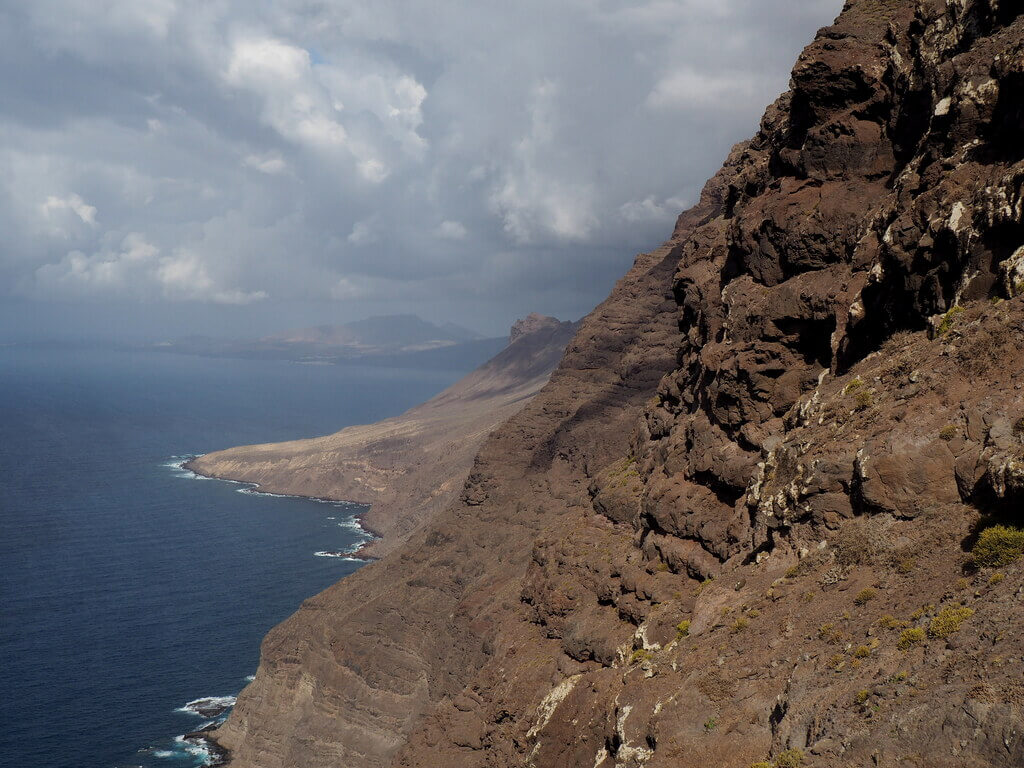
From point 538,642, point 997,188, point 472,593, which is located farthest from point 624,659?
point 472,593

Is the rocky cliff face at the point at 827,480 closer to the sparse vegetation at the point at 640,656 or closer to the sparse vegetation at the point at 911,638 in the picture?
the sparse vegetation at the point at 911,638

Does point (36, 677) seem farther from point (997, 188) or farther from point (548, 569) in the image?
point (997, 188)

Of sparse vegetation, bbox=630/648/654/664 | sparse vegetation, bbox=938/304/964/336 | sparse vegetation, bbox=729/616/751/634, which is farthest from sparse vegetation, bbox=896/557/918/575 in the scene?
sparse vegetation, bbox=630/648/654/664

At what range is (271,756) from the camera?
3054 inches

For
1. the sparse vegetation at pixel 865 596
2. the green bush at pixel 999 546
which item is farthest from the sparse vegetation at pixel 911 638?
the sparse vegetation at pixel 865 596

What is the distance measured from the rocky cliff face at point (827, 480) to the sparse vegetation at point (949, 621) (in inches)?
2.8

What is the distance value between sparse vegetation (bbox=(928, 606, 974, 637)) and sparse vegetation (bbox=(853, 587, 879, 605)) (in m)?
2.51

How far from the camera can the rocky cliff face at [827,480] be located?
56.7 ft

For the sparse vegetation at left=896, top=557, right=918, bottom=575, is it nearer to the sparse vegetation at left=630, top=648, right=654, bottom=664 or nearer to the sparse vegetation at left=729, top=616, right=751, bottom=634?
the sparse vegetation at left=729, top=616, right=751, bottom=634

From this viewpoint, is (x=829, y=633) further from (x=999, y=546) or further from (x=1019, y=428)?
(x=1019, y=428)

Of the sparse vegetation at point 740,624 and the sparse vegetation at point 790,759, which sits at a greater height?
the sparse vegetation at point 740,624

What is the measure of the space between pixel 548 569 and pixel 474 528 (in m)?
42.6

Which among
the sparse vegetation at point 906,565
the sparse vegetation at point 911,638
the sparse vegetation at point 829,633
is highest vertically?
the sparse vegetation at point 906,565

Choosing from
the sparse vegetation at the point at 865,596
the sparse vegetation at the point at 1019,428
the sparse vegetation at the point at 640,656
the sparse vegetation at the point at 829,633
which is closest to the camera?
the sparse vegetation at the point at 1019,428
